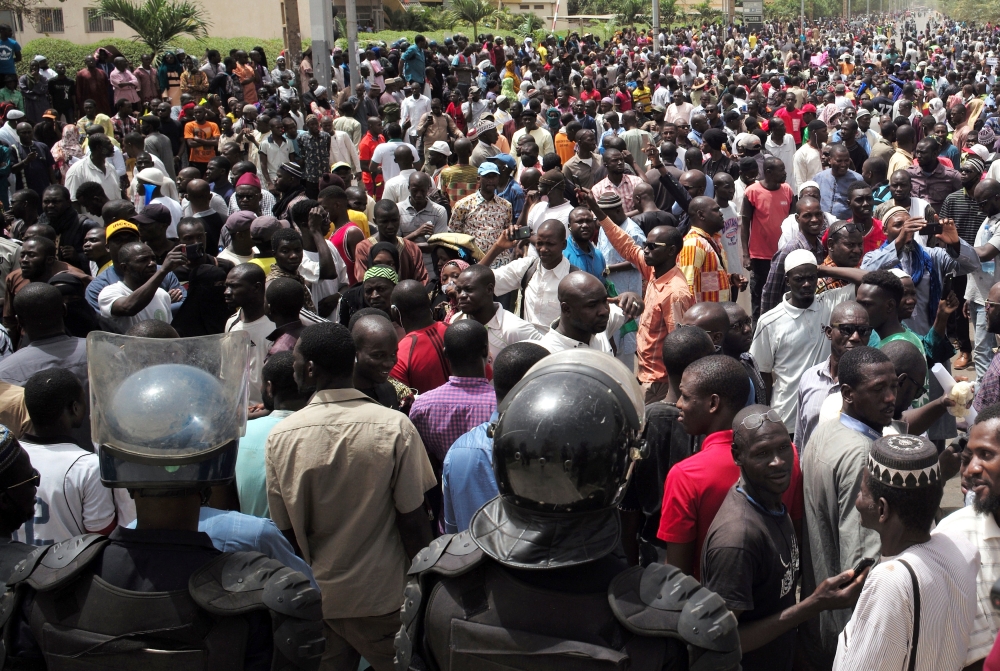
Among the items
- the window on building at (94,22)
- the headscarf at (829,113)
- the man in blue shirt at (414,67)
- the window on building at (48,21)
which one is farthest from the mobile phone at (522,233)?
the window on building at (48,21)

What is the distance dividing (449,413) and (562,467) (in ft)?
7.31

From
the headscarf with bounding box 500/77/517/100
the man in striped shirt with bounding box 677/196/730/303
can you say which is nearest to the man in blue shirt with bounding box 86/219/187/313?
the man in striped shirt with bounding box 677/196/730/303

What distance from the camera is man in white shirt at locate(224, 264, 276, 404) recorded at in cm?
527

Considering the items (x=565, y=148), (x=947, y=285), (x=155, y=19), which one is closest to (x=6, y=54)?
(x=155, y=19)

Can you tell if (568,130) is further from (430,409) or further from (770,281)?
(430,409)

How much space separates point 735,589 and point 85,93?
16.3 m

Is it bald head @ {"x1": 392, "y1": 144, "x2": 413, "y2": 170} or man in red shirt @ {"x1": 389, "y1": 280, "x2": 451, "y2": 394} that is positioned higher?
bald head @ {"x1": 392, "y1": 144, "x2": 413, "y2": 170}

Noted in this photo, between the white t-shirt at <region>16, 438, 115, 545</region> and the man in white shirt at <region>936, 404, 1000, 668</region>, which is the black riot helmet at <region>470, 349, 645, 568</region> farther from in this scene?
the white t-shirt at <region>16, 438, 115, 545</region>

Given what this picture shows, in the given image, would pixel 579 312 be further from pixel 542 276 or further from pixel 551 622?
pixel 551 622

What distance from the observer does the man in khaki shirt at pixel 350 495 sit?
138 inches

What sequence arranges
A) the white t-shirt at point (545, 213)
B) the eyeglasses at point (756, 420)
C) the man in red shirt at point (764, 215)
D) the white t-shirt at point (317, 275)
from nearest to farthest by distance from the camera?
1. the eyeglasses at point (756, 420)
2. the white t-shirt at point (317, 275)
3. the white t-shirt at point (545, 213)
4. the man in red shirt at point (764, 215)

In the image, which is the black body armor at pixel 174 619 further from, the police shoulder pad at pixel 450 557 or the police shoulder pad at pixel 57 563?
the police shoulder pad at pixel 450 557

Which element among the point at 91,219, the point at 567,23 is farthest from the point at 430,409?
the point at 567,23

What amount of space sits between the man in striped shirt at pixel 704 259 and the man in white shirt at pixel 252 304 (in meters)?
2.80
